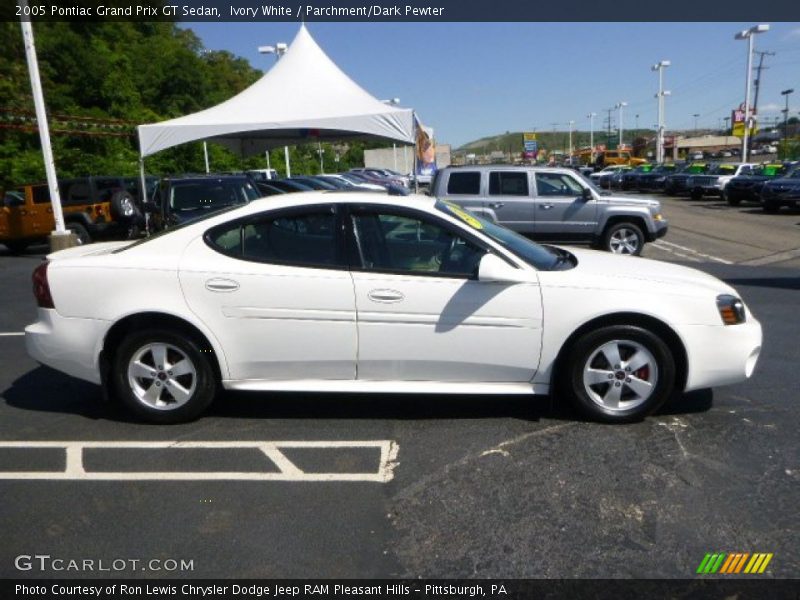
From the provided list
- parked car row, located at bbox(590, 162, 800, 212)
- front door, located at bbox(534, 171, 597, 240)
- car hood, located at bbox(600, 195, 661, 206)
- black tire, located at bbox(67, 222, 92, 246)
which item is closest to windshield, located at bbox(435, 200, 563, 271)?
front door, located at bbox(534, 171, 597, 240)

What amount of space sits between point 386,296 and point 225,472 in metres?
1.41

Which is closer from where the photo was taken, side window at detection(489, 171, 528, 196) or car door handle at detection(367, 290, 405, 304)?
car door handle at detection(367, 290, 405, 304)

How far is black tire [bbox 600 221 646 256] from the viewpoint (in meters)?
12.9

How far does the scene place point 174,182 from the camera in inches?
494

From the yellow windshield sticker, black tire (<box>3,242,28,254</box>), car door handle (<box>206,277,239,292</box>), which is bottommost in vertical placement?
black tire (<box>3,242,28,254</box>)

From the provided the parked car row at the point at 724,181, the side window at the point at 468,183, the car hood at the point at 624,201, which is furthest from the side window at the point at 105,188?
the parked car row at the point at 724,181

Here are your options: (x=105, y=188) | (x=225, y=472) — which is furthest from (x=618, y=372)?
(x=105, y=188)

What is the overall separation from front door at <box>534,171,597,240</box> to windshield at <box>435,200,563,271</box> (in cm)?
780

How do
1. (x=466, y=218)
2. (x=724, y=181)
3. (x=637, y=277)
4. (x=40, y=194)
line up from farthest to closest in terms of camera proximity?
(x=724, y=181) < (x=40, y=194) < (x=466, y=218) < (x=637, y=277)

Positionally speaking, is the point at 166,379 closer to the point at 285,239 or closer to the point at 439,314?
the point at 285,239

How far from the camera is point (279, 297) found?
4531mm

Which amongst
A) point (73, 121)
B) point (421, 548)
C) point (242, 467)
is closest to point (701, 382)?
point (421, 548)

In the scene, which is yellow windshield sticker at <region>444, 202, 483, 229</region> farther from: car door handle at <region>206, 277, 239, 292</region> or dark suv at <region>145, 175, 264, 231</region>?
dark suv at <region>145, 175, 264, 231</region>
